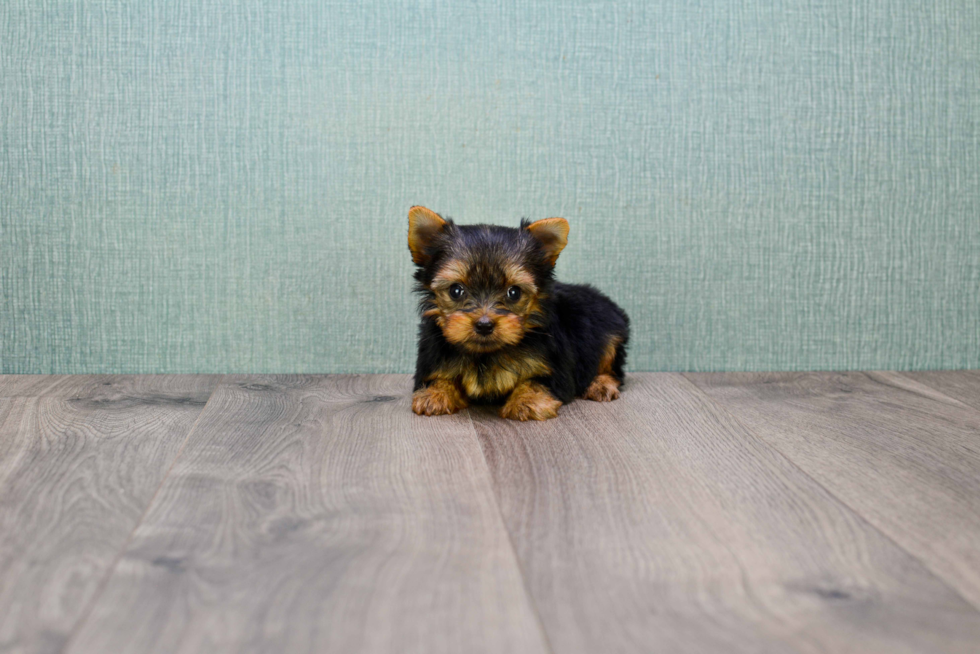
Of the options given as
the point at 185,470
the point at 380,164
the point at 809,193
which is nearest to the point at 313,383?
the point at 380,164

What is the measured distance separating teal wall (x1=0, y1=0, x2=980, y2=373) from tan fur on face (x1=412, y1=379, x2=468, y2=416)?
50 cm

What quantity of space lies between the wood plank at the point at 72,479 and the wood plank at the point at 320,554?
4 centimetres

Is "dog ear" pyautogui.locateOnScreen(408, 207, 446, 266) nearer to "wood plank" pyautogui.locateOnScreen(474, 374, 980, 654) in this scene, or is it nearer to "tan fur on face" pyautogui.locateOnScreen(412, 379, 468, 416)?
"tan fur on face" pyautogui.locateOnScreen(412, 379, 468, 416)

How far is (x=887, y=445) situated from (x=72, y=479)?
1724 mm

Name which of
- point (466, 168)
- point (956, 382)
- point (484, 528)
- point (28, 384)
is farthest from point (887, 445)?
Answer: point (28, 384)

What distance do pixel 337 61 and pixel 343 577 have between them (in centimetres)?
183

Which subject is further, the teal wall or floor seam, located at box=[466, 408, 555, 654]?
the teal wall

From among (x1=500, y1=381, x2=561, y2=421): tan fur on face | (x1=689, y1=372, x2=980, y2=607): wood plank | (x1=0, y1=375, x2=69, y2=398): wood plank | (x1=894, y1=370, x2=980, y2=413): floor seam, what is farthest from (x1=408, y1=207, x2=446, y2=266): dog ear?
(x1=894, y1=370, x2=980, y2=413): floor seam

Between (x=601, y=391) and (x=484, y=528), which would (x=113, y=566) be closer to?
(x=484, y=528)

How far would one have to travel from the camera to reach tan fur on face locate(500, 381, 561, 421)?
2088mm

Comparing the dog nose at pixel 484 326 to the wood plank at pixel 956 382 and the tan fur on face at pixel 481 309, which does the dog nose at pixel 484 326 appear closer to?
the tan fur on face at pixel 481 309

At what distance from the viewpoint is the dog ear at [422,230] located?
2088mm

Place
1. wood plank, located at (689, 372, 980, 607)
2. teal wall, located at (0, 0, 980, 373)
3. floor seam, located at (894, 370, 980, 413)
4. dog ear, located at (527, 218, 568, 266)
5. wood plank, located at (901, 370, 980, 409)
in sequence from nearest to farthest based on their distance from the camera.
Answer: wood plank, located at (689, 372, 980, 607), dog ear, located at (527, 218, 568, 266), floor seam, located at (894, 370, 980, 413), wood plank, located at (901, 370, 980, 409), teal wall, located at (0, 0, 980, 373)

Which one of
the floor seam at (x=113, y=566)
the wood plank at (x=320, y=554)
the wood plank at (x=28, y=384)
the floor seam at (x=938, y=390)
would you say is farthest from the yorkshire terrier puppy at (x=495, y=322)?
the wood plank at (x=28, y=384)
